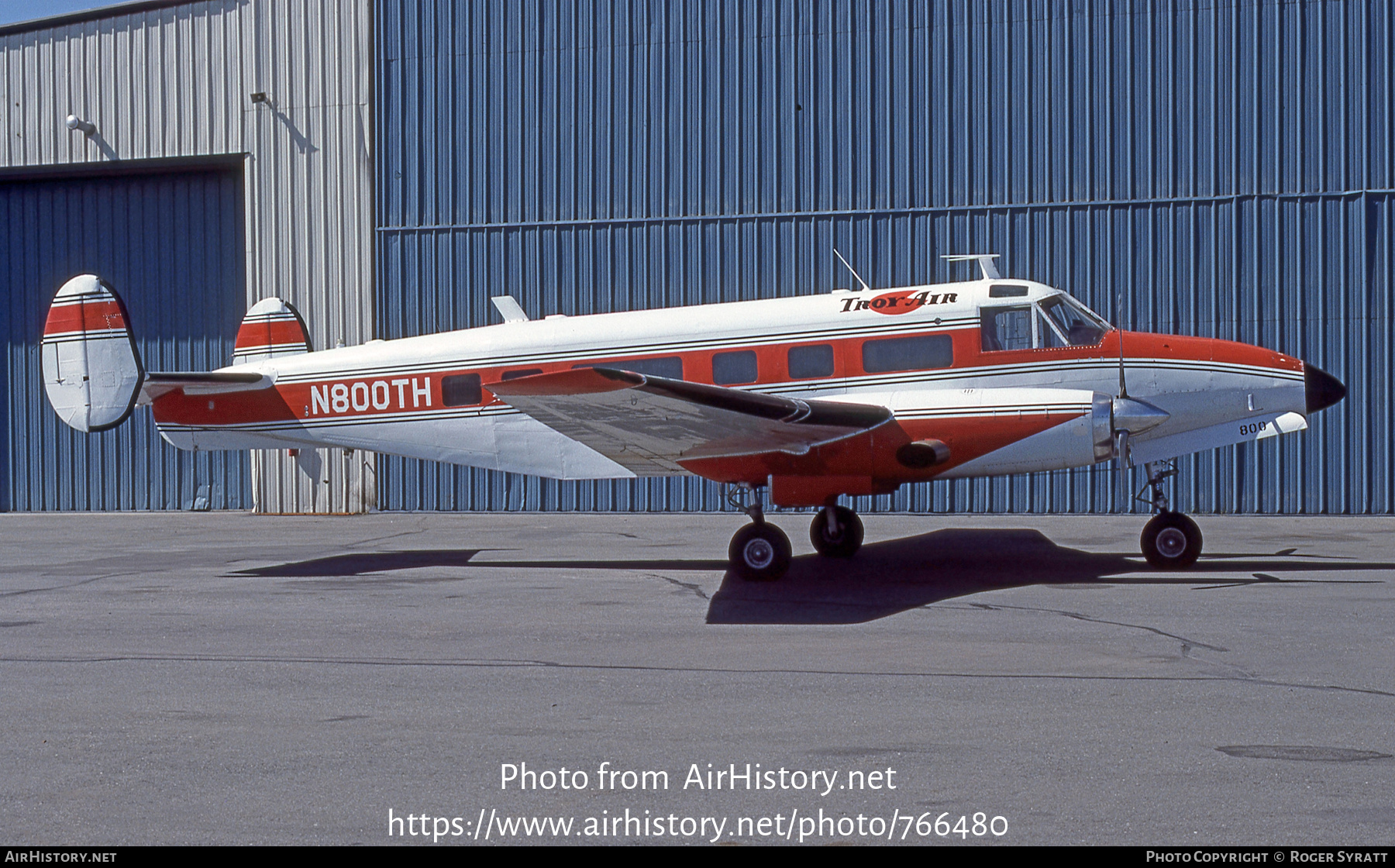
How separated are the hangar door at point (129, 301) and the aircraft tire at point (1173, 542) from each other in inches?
742

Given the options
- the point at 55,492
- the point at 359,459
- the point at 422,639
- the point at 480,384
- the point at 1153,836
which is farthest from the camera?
the point at 55,492

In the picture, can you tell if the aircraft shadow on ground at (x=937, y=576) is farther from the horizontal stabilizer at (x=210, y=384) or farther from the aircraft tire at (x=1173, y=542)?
the horizontal stabilizer at (x=210, y=384)

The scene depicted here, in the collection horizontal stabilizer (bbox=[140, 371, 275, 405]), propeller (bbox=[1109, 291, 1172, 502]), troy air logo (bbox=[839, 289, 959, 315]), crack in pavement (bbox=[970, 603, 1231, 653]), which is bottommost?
crack in pavement (bbox=[970, 603, 1231, 653])

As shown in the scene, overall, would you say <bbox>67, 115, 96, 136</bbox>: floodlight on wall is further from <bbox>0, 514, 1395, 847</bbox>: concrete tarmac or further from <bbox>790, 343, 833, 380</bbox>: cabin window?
<bbox>790, 343, 833, 380</bbox>: cabin window

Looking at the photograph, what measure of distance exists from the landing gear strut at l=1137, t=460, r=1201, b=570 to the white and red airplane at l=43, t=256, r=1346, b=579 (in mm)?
18

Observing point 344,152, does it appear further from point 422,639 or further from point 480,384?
point 422,639

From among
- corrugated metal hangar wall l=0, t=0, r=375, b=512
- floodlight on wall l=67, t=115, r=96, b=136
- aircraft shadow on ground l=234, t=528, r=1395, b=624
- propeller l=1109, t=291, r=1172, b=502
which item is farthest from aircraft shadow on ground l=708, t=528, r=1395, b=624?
floodlight on wall l=67, t=115, r=96, b=136

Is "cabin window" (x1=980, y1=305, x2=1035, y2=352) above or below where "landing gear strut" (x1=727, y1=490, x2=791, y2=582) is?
above

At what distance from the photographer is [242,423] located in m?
15.4

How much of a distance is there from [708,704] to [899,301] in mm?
7395

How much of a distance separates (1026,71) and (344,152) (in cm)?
1343

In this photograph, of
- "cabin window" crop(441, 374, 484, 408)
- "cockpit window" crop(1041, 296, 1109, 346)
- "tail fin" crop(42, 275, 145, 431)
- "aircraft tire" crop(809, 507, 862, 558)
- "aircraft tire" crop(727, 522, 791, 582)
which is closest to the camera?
"aircraft tire" crop(727, 522, 791, 582)

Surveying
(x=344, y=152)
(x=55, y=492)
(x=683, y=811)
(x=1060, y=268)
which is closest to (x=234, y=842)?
(x=683, y=811)

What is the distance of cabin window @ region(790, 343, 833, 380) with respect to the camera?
1356 centimetres
